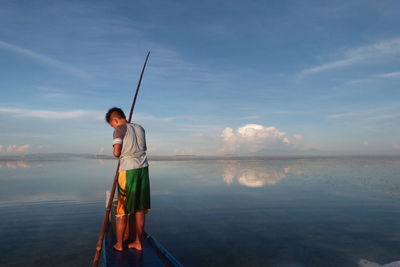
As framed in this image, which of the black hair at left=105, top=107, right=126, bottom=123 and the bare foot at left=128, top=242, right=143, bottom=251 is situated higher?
the black hair at left=105, top=107, right=126, bottom=123

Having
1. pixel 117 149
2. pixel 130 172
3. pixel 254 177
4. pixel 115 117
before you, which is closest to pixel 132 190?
pixel 130 172

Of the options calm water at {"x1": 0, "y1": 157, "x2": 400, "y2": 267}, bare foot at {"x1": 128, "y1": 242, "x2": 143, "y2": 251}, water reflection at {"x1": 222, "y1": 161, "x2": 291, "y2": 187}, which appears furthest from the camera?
water reflection at {"x1": 222, "y1": 161, "x2": 291, "y2": 187}

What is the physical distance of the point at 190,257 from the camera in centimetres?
598

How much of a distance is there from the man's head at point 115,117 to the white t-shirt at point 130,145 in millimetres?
300

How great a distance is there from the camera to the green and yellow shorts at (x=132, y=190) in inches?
176

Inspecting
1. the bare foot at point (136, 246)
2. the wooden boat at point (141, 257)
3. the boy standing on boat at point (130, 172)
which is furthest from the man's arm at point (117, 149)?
the bare foot at point (136, 246)

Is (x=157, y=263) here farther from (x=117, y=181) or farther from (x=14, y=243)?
(x=14, y=243)

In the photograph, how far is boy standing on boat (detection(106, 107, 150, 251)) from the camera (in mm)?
4402

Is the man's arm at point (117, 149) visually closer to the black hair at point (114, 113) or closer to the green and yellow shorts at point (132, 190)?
the green and yellow shorts at point (132, 190)

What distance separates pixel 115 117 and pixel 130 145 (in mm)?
664

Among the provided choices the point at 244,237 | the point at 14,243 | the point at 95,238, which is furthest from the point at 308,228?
the point at 14,243

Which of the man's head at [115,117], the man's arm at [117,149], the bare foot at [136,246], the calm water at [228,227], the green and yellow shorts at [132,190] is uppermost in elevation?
the man's head at [115,117]

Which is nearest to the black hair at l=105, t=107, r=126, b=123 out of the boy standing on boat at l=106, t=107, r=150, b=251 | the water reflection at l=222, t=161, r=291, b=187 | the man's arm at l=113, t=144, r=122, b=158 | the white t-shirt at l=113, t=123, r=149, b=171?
the boy standing on boat at l=106, t=107, r=150, b=251

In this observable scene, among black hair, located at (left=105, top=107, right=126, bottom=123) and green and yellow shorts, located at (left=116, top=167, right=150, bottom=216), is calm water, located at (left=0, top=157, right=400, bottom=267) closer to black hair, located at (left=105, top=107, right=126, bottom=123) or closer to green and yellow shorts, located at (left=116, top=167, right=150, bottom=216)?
green and yellow shorts, located at (left=116, top=167, right=150, bottom=216)
